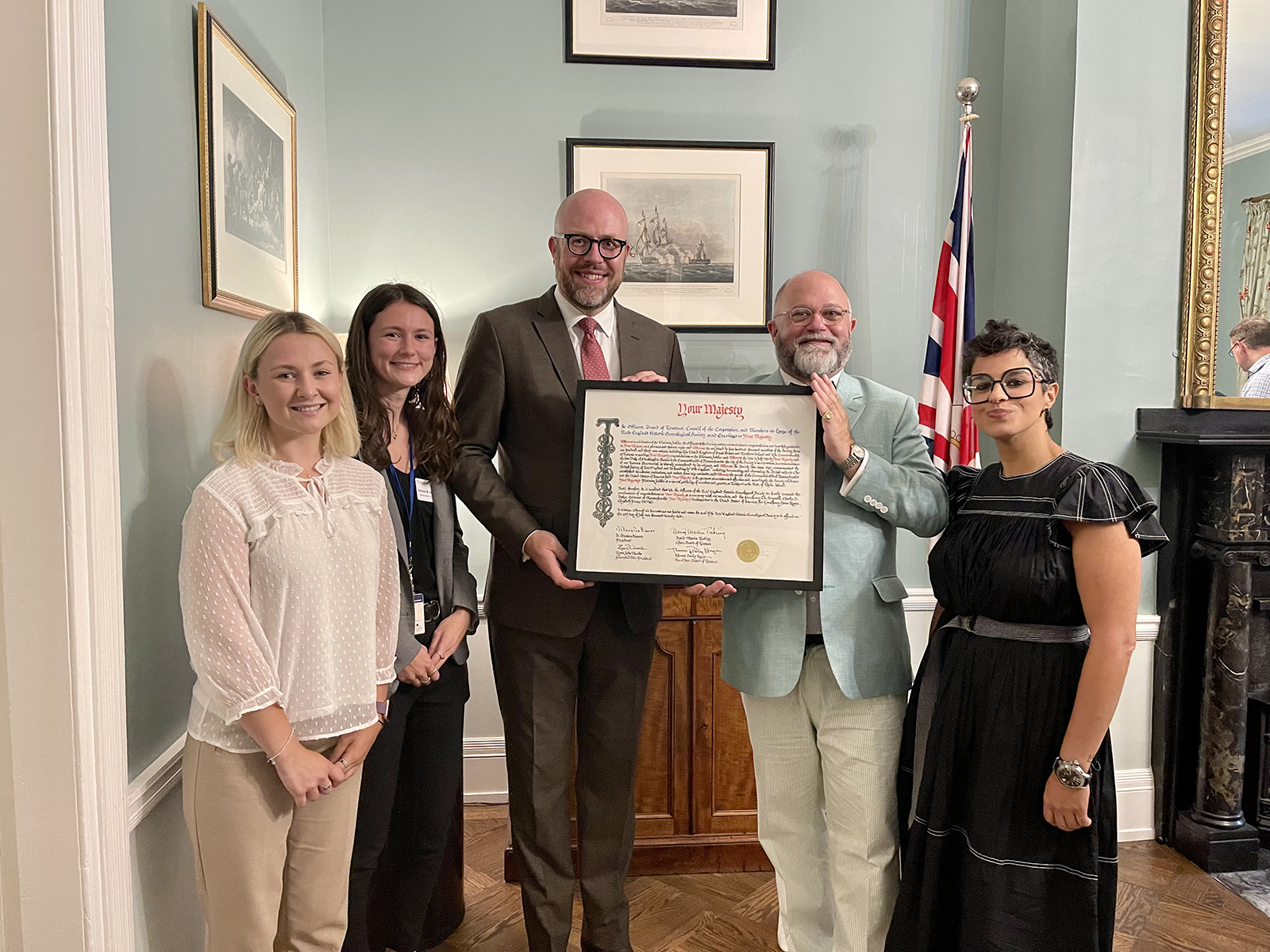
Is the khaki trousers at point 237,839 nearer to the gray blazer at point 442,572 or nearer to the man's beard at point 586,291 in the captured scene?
the gray blazer at point 442,572

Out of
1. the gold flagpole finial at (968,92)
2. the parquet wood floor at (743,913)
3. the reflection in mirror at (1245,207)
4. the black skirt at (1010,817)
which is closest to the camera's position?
the black skirt at (1010,817)

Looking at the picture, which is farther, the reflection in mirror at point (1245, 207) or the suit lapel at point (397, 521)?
the reflection in mirror at point (1245, 207)

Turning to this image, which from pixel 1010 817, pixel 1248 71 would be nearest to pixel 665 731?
pixel 1010 817

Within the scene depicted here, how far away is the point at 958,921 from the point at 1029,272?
2251 mm

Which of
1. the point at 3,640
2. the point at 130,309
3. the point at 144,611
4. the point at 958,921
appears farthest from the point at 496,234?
the point at 958,921

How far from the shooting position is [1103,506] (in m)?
1.58

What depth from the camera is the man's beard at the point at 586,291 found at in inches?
75.5

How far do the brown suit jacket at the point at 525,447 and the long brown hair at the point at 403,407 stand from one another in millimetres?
52

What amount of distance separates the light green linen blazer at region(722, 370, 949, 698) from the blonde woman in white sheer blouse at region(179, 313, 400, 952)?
2.67 ft

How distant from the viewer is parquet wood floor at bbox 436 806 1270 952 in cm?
228

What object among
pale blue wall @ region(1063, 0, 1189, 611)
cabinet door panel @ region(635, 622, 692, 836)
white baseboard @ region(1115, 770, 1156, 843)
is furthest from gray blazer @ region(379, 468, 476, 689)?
white baseboard @ region(1115, 770, 1156, 843)

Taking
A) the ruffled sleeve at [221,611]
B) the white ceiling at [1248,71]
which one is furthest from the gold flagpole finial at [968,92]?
the ruffled sleeve at [221,611]

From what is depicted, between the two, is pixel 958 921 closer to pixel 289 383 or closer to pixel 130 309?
pixel 289 383

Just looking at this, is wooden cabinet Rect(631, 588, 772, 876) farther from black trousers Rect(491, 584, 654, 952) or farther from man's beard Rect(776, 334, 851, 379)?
man's beard Rect(776, 334, 851, 379)
